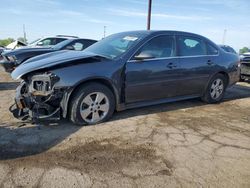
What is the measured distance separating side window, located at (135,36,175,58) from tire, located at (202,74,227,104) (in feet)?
4.78

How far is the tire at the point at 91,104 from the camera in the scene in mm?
4129

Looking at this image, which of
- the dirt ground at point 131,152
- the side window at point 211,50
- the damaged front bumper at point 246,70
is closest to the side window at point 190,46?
the side window at point 211,50

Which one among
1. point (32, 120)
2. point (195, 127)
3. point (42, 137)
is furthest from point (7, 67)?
point (195, 127)

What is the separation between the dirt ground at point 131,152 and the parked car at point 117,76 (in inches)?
12.5

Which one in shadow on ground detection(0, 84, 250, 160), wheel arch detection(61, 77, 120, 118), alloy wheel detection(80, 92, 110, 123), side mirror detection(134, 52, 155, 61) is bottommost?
shadow on ground detection(0, 84, 250, 160)

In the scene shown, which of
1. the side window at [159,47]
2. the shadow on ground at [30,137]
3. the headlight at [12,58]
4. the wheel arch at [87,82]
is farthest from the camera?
the headlight at [12,58]

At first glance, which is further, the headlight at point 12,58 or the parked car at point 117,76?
the headlight at point 12,58

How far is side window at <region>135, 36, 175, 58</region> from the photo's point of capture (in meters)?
4.79

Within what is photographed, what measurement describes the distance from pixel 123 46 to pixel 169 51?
3.18ft

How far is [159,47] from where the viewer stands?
503 cm

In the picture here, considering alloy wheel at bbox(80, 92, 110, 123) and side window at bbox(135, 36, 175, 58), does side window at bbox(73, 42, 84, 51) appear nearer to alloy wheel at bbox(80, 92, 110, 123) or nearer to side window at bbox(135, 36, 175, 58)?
side window at bbox(135, 36, 175, 58)

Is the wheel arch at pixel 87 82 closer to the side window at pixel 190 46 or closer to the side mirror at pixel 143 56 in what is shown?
the side mirror at pixel 143 56

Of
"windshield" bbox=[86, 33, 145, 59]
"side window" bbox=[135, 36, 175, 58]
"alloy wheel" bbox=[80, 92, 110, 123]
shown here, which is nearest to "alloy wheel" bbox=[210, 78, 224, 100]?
"side window" bbox=[135, 36, 175, 58]

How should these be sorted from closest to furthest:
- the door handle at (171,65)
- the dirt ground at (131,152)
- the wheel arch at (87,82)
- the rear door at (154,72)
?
the dirt ground at (131,152) → the wheel arch at (87,82) → the rear door at (154,72) → the door handle at (171,65)
